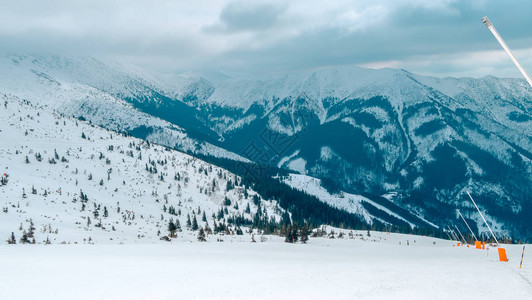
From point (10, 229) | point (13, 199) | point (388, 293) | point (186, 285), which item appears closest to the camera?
point (388, 293)

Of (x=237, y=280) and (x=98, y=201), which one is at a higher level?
(x=98, y=201)

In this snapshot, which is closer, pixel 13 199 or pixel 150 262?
pixel 150 262

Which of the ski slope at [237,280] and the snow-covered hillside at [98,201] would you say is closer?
the ski slope at [237,280]

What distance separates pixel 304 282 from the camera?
25844mm

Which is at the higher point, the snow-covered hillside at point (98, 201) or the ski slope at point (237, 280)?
the snow-covered hillside at point (98, 201)

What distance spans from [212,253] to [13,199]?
8802 centimetres

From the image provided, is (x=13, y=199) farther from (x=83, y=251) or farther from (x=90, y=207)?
(x=83, y=251)

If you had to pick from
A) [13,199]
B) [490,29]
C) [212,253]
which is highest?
[490,29]

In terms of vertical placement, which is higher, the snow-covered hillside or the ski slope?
the snow-covered hillside

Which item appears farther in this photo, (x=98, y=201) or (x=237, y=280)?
(x=98, y=201)

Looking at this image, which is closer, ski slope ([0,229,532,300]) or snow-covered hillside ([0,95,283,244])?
ski slope ([0,229,532,300])

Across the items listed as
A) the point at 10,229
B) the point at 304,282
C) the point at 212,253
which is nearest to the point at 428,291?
the point at 304,282

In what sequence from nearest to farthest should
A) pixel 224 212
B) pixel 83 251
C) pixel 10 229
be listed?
pixel 83 251, pixel 10 229, pixel 224 212

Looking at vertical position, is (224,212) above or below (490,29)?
below
